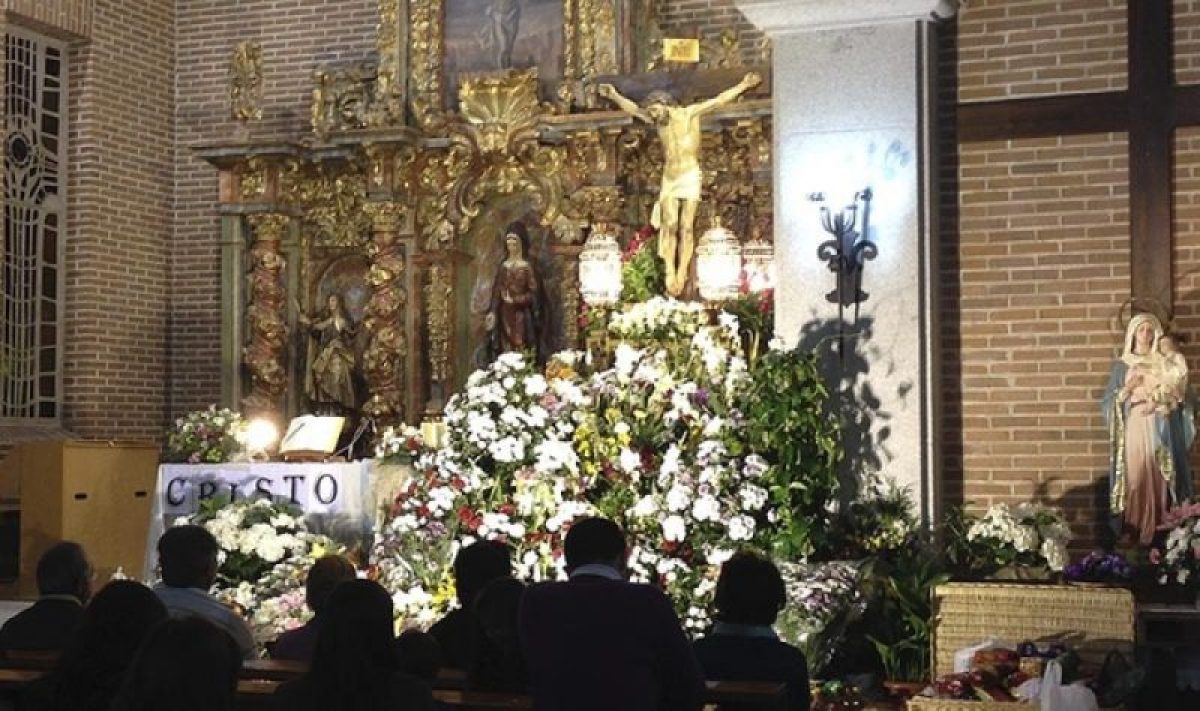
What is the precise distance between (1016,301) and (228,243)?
884 cm

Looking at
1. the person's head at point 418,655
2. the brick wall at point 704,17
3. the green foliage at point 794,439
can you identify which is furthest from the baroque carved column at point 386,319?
the person's head at point 418,655

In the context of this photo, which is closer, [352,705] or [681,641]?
[352,705]

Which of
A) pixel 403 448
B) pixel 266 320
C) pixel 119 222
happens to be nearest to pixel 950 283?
pixel 403 448

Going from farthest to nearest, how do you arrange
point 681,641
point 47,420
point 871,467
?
point 47,420 → point 871,467 → point 681,641

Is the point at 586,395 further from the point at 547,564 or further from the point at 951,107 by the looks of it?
the point at 951,107

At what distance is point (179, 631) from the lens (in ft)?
13.4

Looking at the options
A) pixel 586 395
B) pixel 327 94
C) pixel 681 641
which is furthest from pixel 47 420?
pixel 681 641

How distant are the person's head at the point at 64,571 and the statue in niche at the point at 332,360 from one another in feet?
34.3

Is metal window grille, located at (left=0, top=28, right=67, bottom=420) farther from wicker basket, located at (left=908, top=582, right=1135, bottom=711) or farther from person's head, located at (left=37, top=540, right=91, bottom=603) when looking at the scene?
person's head, located at (left=37, top=540, right=91, bottom=603)

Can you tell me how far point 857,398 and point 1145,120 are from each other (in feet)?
8.58

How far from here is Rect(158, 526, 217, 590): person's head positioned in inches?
250

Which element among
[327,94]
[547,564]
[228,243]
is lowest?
[547,564]

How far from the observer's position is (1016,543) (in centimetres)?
1022

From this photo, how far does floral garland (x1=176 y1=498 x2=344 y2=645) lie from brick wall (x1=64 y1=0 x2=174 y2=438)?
5781 mm
